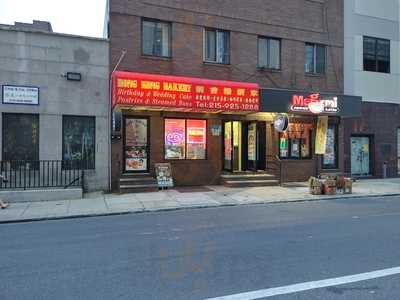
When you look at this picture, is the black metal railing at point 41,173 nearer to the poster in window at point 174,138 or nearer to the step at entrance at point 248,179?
the poster in window at point 174,138

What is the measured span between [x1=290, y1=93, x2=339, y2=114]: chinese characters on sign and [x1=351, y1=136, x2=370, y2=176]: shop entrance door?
161 inches

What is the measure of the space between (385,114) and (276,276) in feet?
62.5

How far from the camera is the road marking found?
4.94m

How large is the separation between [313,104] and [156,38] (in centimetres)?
702

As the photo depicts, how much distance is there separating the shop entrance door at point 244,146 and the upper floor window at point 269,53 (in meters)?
2.66

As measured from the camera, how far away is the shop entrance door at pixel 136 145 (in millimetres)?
16938

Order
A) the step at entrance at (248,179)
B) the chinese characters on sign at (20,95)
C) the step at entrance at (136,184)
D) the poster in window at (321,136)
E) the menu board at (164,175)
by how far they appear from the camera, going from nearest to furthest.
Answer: the chinese characters on sign at (20,95), the step at entrance at (136,184), the menu board at (164,175), the step at entrance at (248,179), the poster in window at (321,136)

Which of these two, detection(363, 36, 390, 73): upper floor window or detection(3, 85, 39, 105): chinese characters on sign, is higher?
detection(363, 36, 390, 73): upper floor window

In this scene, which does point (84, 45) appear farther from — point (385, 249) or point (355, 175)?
point (355, 175)

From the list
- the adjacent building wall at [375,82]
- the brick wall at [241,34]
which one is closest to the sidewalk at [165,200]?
the adjacent building wall at [375,82]

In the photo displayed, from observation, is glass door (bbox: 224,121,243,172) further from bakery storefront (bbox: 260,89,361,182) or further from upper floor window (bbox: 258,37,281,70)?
upper floor window (bbox: 258,37,281,70)

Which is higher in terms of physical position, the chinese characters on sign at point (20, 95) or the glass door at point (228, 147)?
the chinese characters on sign at point (20, 95)

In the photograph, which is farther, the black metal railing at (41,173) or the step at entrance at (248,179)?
the step at entrance at (248,179)

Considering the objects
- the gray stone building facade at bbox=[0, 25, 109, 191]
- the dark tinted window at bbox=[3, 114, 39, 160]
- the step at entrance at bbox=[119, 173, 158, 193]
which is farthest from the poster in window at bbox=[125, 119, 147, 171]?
the dark tinted window at bbox=[3, 114, 39, 160]
